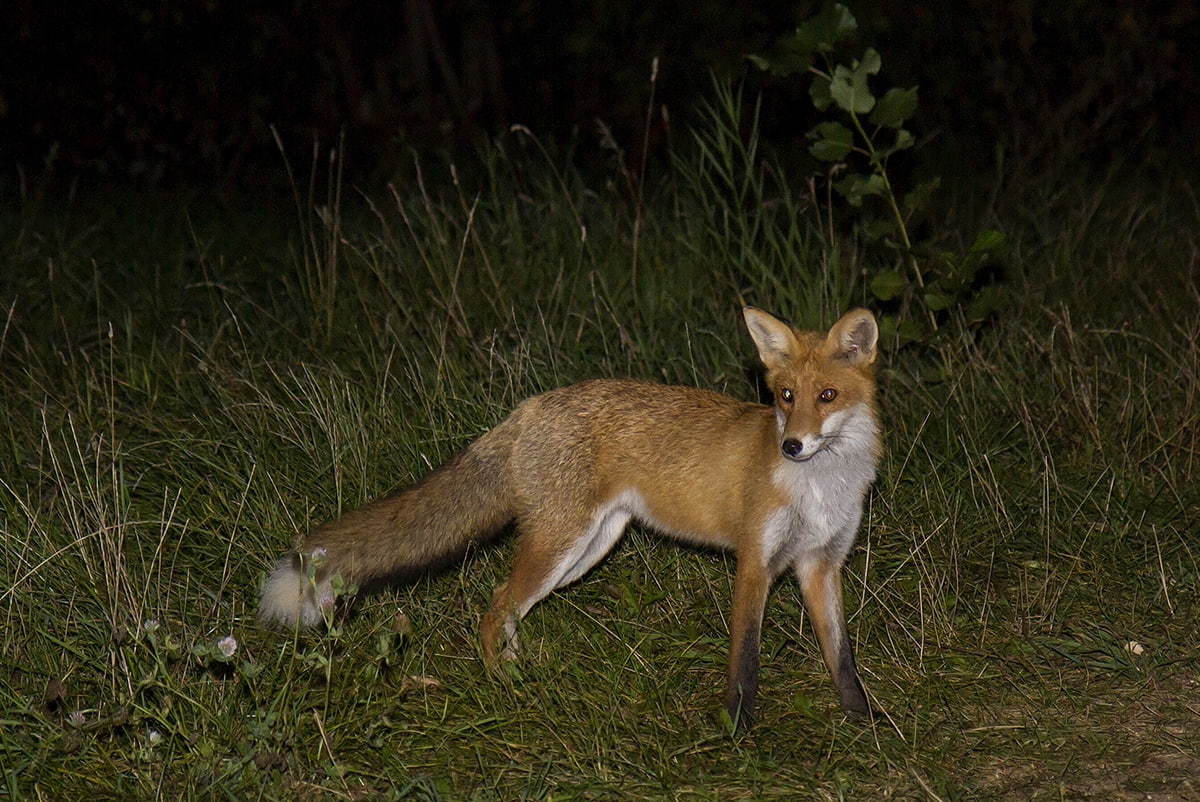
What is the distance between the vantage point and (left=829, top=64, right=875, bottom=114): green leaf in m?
5.29

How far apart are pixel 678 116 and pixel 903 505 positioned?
7.93 meters

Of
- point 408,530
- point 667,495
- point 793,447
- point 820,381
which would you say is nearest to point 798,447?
point 793,447

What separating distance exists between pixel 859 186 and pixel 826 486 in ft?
6.86

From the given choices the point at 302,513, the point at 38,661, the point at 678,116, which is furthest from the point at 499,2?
the point at 38,661

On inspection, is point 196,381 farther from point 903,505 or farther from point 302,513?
point 903,505

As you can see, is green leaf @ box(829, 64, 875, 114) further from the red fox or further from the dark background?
the dark background

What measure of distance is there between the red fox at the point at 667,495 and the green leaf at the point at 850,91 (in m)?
1.67

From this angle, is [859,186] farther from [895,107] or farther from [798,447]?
[798,447]

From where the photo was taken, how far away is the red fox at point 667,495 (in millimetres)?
3822

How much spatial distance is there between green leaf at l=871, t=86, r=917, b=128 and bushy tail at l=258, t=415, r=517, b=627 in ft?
7.29

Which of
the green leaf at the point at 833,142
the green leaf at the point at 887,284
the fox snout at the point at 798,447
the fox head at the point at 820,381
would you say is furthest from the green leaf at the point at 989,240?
the fox snout at the point at 798,447

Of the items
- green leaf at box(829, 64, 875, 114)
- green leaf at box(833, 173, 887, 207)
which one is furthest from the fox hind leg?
green leaf at box(829, 64, 875, 114)

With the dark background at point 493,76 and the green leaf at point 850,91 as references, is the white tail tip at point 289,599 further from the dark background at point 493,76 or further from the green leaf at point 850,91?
the dark background at point 493,76

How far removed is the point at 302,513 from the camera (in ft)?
14.9
